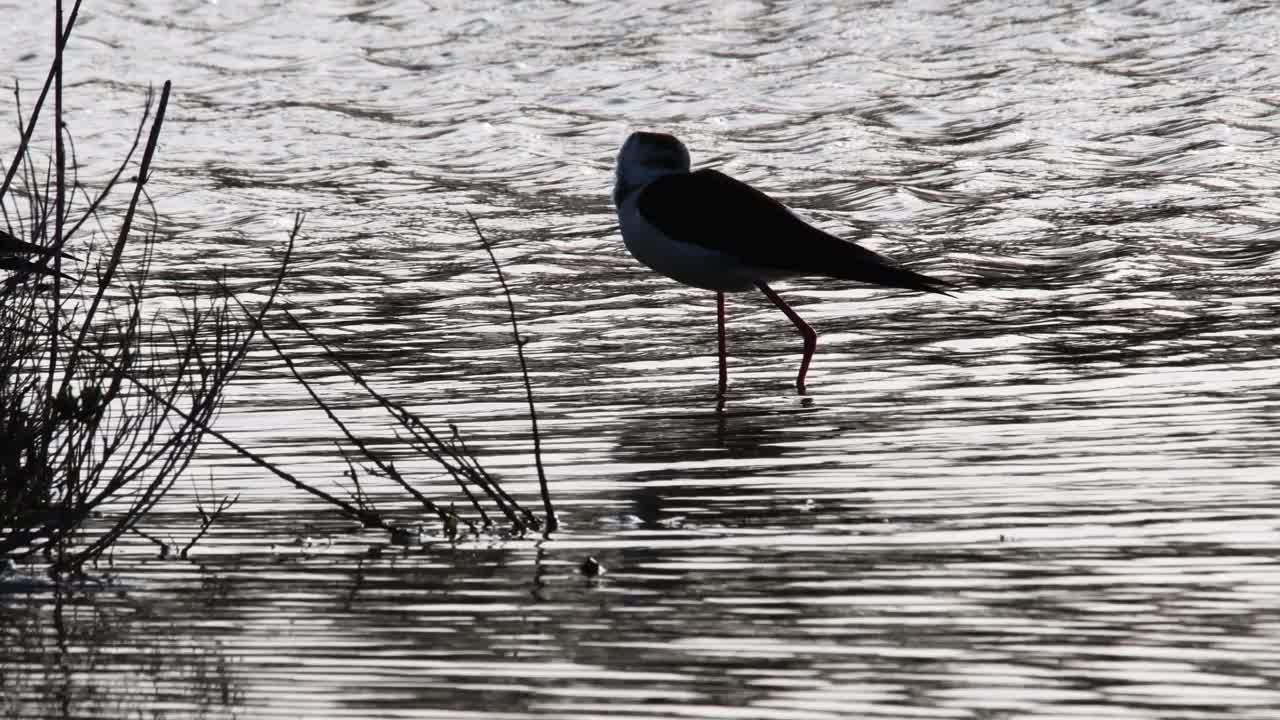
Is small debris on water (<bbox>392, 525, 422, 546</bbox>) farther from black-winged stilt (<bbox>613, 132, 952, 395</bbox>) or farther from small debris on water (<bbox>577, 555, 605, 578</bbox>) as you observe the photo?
black-winged stilt (<bbox>613, 132, 952, 395</bbox>)

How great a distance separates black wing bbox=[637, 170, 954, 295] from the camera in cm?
961

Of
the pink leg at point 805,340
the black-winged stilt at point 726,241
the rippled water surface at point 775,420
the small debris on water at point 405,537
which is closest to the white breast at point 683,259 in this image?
the black-winged stilt at point 726,241

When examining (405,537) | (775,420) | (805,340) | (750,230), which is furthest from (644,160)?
(405,537)

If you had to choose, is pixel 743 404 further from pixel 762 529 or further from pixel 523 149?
pixel 523 149

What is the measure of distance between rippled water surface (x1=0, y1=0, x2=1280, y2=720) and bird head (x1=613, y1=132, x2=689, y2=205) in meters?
0.88

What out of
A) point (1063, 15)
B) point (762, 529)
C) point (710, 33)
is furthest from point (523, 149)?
point (762, 529)

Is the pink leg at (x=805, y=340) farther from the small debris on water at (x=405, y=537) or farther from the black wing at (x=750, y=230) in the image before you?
the small debris on water at (x=405, y=537)

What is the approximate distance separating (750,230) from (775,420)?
1505 mm

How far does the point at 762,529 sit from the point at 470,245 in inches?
446

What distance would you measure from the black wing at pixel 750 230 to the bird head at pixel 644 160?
9.9 inches

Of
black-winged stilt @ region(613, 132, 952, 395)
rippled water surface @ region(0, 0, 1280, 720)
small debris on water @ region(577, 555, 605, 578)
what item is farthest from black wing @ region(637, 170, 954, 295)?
small debris on water @ region(577, 555, 605, 578)

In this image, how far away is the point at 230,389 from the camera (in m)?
9.62

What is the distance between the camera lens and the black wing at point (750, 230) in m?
9.61

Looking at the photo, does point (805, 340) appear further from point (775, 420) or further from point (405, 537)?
point (405, 537)
